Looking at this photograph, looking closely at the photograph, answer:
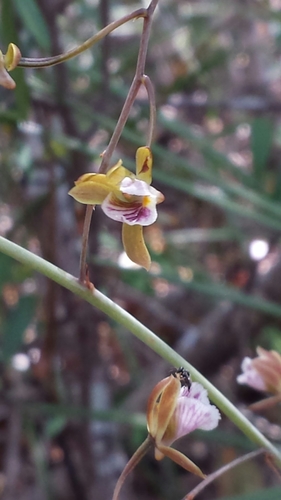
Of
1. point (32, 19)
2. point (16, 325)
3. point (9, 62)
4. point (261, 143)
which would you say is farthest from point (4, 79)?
point (261, 143)

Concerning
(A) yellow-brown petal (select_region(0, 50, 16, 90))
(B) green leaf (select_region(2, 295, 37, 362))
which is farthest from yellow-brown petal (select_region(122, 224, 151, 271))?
(B) green leaf (select_region(2, 295, 37, 362))

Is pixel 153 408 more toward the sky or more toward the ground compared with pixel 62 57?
Result: more toward the ground

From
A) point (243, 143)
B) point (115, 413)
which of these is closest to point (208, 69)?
point (243, 143)

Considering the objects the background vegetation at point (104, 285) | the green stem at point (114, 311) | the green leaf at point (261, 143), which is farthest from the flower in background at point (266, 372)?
the green leaf at point (261, 143)

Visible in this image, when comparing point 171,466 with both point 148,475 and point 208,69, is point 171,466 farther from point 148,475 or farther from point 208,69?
point 208,69

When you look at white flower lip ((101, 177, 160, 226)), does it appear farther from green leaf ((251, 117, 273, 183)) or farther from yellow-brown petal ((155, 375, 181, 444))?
green leaf ((251, 117, 273, 183))

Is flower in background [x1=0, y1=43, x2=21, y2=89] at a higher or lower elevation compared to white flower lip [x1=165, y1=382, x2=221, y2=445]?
higher

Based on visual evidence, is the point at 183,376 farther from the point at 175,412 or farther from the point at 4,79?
the point at 4,79

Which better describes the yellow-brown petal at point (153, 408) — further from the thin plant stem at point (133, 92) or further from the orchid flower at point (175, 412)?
the thin plant stem at point (133, 92)

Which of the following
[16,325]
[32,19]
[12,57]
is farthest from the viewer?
[16,325]
